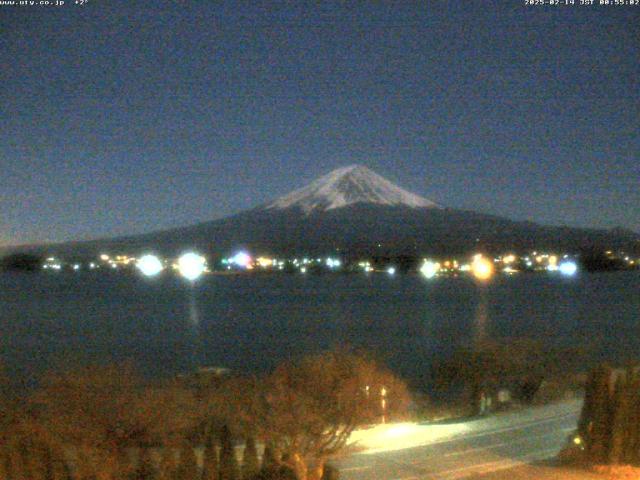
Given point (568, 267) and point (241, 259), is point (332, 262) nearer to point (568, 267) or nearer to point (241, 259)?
point (241, 259)

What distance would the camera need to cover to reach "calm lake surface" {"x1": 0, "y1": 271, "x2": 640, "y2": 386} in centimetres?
3038

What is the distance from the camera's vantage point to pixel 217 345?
115 ft

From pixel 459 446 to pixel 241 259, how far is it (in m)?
75.6

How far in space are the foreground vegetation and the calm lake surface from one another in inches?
615

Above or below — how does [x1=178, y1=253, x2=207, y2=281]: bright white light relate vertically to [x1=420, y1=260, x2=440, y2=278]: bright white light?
above

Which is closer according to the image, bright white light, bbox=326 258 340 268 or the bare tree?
the bare tree

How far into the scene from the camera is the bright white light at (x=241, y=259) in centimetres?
8500

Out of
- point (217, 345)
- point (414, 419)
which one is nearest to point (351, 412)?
point (414, 419)

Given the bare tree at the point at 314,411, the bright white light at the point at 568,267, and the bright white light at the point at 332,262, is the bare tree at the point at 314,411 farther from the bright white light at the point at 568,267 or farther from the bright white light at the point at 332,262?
the bright white light at the point at 568,267

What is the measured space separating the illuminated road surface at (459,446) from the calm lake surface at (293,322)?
413 inches

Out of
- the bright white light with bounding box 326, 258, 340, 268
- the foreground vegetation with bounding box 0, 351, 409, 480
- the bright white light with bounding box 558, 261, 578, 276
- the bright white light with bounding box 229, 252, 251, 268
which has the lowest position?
the foreground vegetation with bounding box 0, 351, 409, 480

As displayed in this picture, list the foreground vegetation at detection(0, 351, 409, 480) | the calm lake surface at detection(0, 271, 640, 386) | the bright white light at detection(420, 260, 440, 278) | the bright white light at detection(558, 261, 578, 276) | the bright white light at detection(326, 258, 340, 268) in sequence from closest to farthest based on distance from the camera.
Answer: the foreground vegetation at detection(0, 351, 409, 480) < the calm lake surface at detection(0, 271, 640, 386) < the bright white light at detection(420, 260, 440, 278) < the bright white light at detection(326, 258, 340, 268) < the bright white light at detection(558, 261, 578, 276)

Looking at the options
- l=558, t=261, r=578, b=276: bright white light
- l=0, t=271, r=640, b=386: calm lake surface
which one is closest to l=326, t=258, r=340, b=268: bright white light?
l=0, t=271, r=640, b=386: calm lake surface

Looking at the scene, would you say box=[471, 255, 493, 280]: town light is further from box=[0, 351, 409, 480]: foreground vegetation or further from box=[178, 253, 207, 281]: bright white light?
box=[0, 351, 409, 480]: foreground vegetation
